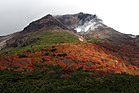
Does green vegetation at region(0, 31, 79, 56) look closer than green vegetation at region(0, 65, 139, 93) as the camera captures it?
No

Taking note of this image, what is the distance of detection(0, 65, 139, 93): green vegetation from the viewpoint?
6525 centimetres

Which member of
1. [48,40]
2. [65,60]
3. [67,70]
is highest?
[48,40]

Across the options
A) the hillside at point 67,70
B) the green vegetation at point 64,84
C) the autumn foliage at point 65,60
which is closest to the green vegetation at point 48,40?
the hillside at point 67,70

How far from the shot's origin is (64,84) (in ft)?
233


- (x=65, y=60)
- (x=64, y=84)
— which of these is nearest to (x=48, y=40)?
(x=65, y=60)

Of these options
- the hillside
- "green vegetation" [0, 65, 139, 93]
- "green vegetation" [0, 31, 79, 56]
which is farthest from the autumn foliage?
"green vegetation" [0, 31, 79, 56]

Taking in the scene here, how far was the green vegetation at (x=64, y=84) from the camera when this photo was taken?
65.2 m

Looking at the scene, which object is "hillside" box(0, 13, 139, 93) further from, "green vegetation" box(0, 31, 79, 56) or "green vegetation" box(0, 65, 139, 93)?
"green vegetation" box(0, 31, 79, 56)

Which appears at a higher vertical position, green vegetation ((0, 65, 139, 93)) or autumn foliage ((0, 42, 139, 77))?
autumn foliage ((0, 42, 139, 77))

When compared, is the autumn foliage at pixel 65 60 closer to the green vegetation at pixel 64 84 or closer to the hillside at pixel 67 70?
the hillside at pixel 67 70

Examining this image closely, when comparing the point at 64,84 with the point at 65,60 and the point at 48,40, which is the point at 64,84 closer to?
the point at 65,60

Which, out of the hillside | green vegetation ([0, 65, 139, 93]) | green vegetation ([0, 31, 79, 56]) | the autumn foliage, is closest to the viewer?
green vegetation ([0, 65, 139, 93])

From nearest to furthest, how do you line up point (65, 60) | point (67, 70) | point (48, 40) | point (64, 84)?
1. point (64, 84)
2. point (67, 70)
3. point (65, 60)
4. point (48, 40)

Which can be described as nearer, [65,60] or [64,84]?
[64,84]
